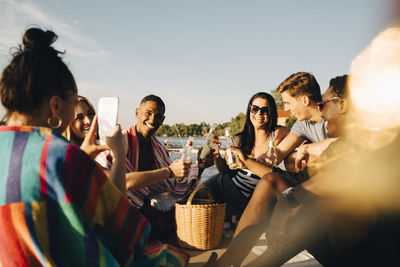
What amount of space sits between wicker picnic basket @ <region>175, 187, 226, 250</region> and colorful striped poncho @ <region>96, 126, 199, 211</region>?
0.35 meters

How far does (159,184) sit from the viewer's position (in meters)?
3.30

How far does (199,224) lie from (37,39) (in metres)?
2.24

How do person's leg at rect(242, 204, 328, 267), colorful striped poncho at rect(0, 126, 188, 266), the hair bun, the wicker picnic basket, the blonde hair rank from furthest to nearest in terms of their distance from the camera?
the wicker picnic basket
the blonde hair
person's leg at rect(242, 204, 328, 267)
the hair bun
colorful striped poncho at rect(0, 126, 188, 266)

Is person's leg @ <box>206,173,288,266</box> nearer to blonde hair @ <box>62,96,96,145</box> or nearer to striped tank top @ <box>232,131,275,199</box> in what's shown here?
striped tank top @ <box>232,131,275,199</box>

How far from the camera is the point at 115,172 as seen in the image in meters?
1.34

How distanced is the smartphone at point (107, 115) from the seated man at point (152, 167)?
1.42 metres

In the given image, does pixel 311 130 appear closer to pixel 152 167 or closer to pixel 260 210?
pixel 260 210

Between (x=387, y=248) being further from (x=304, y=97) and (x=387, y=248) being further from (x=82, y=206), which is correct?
(x=304, y=97)

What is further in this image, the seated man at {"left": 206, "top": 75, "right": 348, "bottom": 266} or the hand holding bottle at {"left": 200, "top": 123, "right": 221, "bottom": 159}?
the hand holding bottle at {"left": 200, "top": 123, "right": 221, "bottom": 159}

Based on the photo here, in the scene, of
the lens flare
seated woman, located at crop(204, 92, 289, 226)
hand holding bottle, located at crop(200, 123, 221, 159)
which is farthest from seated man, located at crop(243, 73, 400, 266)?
hand holding bottle, located at crop(200, 123, 221, 159)

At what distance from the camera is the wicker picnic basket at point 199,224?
9.26 ft

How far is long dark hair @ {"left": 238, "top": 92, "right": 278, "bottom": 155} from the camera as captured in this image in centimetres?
336

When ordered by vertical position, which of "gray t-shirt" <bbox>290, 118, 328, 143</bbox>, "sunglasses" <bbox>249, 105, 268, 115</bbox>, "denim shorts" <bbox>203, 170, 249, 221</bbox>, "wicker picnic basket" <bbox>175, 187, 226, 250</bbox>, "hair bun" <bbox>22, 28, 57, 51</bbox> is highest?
"hair bun" <bbox>22, 28, 57, 51</bbox>

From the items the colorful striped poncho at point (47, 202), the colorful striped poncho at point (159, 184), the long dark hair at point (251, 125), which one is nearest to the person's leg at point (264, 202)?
the colorful striped poncho at point (47, 202)
